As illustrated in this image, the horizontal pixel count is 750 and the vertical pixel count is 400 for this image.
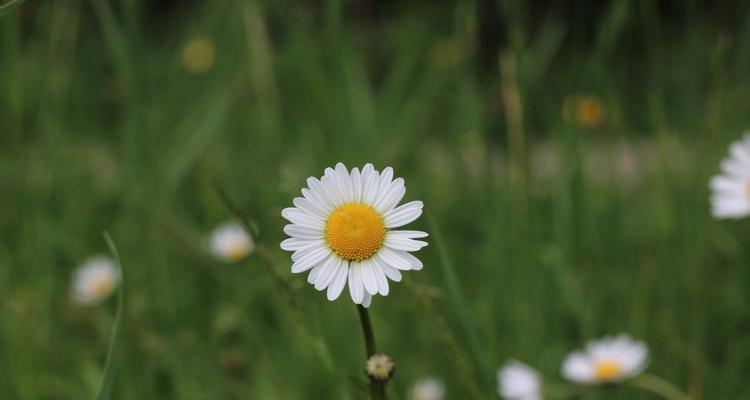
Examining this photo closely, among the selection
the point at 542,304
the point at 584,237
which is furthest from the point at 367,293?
the point at 584,237

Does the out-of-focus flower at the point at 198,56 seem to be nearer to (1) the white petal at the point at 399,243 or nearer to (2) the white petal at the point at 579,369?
(2) the white petal at the point at 579,369

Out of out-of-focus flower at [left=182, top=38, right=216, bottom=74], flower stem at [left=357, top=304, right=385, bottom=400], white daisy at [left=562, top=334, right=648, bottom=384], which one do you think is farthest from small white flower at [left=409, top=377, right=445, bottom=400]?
out-of-focus flower at [left=182, top=38, right=216, bottom=74]

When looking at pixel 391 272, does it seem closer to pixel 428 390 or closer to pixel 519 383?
pixel 519 383

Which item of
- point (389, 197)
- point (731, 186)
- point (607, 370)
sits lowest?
point (389, 197)

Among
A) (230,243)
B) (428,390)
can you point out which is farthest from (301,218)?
(230,243)

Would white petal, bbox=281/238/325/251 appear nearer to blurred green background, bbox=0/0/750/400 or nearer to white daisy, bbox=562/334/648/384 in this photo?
blurred green background, bbox=0/0/750/400

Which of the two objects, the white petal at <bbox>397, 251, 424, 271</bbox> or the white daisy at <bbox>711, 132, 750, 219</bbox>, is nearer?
the white petal at <bbox>397, 251, 424, 271</bbox>
